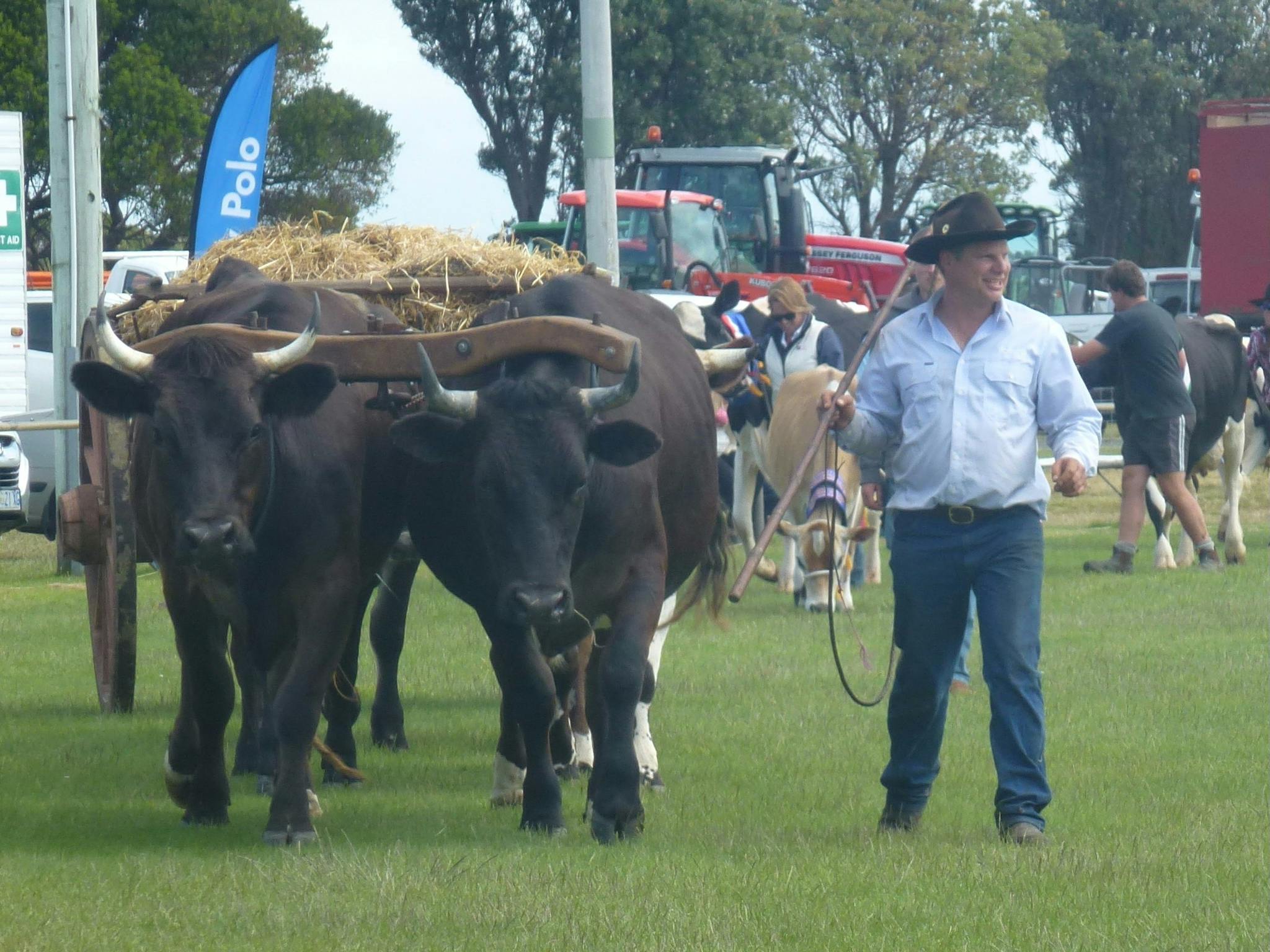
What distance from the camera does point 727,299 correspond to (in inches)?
420

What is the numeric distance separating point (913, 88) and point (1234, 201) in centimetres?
2851

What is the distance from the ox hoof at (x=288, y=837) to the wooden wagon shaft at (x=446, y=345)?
1.61m

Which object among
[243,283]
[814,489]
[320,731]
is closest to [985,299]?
[243,283]

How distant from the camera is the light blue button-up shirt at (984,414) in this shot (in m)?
6.49

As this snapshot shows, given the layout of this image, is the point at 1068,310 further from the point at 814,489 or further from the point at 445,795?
the point at 445,795

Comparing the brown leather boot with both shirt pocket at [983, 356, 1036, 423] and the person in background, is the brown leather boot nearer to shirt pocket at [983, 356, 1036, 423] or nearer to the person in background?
the person in background

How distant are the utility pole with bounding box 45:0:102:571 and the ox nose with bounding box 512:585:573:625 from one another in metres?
9.18

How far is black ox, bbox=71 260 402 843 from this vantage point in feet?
20.8

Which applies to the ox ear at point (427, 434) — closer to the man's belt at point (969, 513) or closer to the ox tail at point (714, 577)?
the man's belt at point (969, 513)

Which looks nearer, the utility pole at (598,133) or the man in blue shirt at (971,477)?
the man in blue shirt at (971,477)

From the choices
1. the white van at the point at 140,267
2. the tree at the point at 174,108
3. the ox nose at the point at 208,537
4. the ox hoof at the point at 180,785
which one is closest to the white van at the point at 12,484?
the white van at the point at 140,267

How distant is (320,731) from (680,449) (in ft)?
8.78

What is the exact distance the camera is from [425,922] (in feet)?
17.5

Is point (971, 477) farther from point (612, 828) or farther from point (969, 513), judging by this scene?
point (612, 828)
